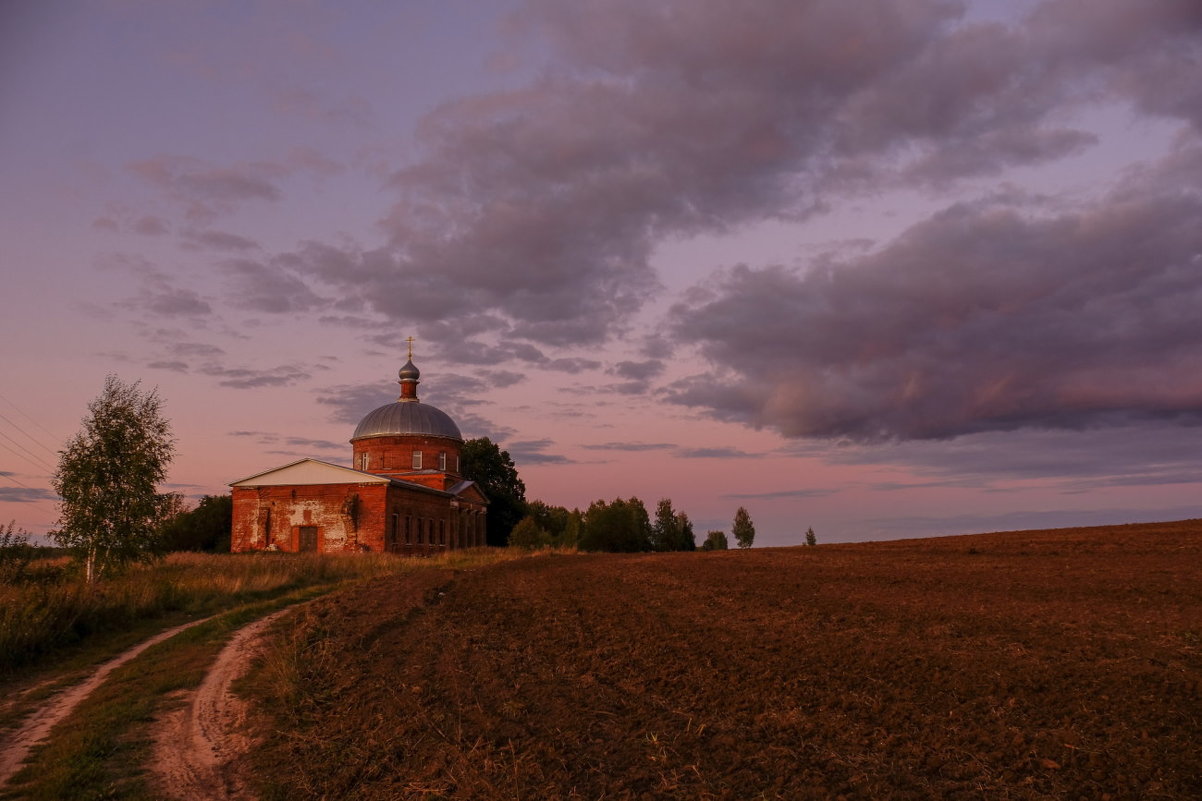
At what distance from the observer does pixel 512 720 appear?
8625 mm

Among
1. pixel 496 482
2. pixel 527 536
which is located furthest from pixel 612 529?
pixel 496 482

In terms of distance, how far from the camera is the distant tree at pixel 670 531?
75688 mm

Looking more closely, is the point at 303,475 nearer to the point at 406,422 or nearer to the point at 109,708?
the point at 406,422

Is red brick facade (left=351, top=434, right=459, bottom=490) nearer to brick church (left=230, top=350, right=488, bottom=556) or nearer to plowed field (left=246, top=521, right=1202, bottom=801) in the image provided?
brick church (left=230, top=350, right=488, bottom=556)

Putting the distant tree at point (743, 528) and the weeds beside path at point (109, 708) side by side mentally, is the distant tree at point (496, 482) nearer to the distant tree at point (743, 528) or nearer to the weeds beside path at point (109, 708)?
the distant tree at point (743, 528)

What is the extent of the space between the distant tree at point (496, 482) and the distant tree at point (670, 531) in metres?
12.9

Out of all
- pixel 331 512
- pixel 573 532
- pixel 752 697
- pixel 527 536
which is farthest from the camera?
pixel 573 532

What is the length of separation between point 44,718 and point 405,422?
48.7m

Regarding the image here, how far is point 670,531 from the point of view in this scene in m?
76.8

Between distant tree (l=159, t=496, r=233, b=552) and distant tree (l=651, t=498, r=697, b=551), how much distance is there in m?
36.9

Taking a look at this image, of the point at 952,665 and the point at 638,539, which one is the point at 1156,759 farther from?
the point at 638,539

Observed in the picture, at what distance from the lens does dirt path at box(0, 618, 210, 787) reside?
894 centimetres

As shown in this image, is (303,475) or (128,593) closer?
(128,593)

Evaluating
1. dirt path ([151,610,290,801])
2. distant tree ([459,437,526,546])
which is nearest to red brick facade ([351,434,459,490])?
distant tree ([459,437,526,546])
